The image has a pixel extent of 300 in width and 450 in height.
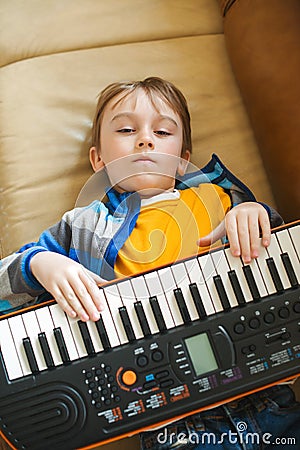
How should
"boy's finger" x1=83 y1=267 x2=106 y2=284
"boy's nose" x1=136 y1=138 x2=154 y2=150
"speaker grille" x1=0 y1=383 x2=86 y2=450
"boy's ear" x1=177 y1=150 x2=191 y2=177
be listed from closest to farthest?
"speaker grille" x1=0 y1=383 x2=86 y2=450 → "boy's finger" x1=83 y1=267 x2=106 y2=284 → "boy's nose" x1=136 y1=138 x2=154 y2=150 → "boy's ear" x1=177 y1=150 x2=191 y2=177

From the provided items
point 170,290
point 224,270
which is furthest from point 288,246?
point 170,290

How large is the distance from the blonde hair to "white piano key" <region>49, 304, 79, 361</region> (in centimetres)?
46

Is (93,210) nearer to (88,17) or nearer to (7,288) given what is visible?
(7,288)

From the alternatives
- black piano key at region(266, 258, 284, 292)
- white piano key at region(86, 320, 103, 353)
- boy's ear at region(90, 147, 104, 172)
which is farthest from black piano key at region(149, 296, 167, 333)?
boy's ear at region(90, 147, 104, 172)

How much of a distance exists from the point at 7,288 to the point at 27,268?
2.4 inches

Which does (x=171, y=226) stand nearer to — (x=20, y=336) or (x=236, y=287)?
(x=236, y=287)

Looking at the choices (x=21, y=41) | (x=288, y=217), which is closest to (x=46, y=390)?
(x=288, y=217)

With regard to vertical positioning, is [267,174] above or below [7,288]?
above

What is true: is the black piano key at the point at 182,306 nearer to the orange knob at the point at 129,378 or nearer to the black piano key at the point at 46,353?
the orange knob at the point at 129,378

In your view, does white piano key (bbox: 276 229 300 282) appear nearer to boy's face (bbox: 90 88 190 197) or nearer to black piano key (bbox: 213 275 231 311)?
black piano key (bbox: 213 275 231 311)

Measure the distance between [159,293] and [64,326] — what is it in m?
0.17

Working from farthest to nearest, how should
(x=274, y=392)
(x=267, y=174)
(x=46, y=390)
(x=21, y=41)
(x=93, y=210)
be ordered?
(x=21, y=41) < (x=267, y=174) < (x=93, y=210) < (x=274, y=392) < (x=46, y=390)

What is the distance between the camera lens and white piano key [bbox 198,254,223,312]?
109 cm

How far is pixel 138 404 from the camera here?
106cm
